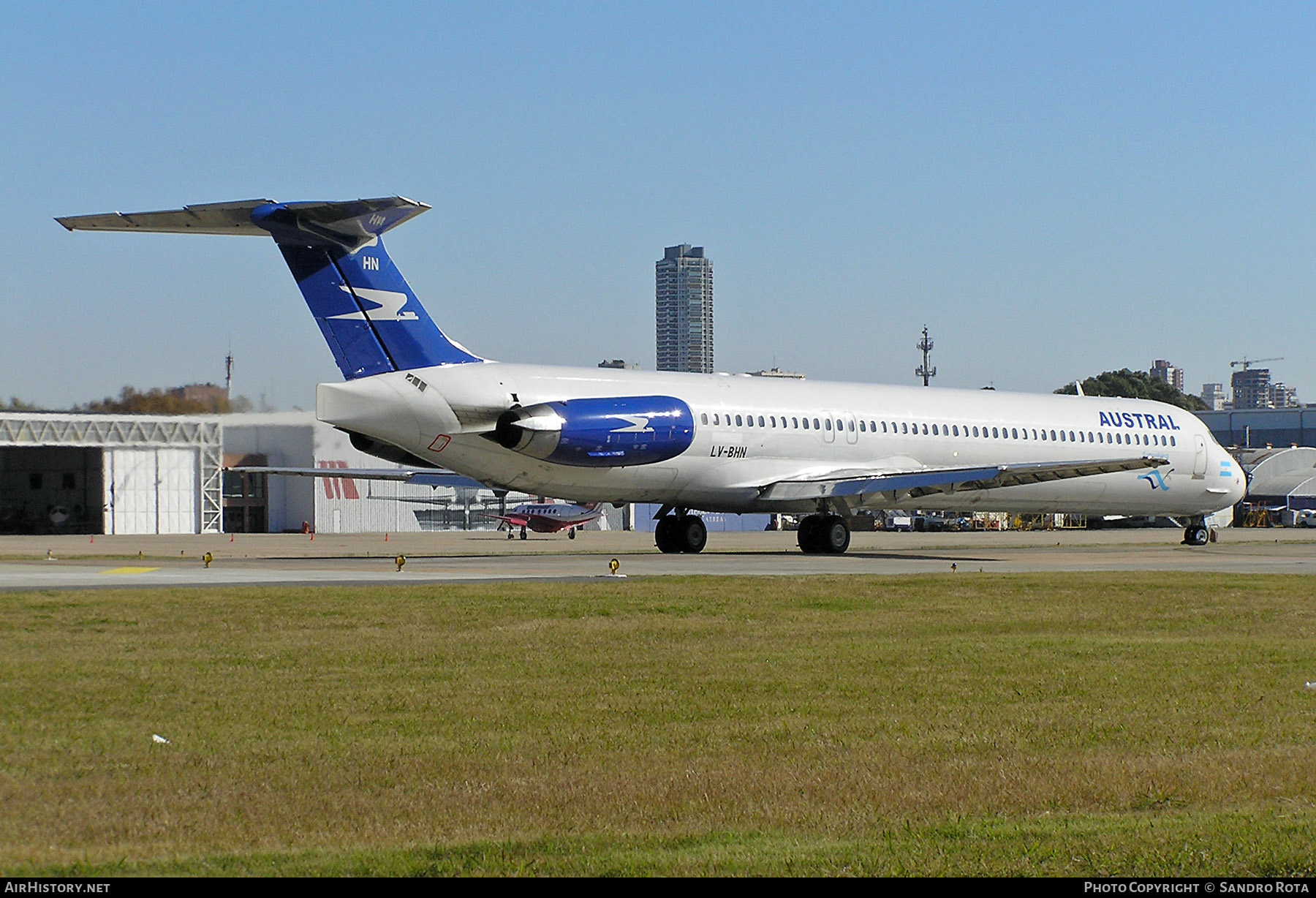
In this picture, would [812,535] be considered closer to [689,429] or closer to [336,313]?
[689,429]

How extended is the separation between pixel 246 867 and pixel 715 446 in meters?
27.9

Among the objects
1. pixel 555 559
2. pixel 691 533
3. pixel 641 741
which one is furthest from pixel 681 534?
pixel 641 741

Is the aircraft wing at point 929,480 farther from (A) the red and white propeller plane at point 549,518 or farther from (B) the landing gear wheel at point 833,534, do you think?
(A) the red and white propeller plane at point 549,518

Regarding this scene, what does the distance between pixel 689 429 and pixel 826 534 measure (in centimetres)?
491

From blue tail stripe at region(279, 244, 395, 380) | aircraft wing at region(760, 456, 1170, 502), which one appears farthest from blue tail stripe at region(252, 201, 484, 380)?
aircraft wing at region(760, 456, 1170, 502)

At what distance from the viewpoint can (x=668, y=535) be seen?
3716 centimetres

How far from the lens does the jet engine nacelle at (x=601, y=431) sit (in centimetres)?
3039

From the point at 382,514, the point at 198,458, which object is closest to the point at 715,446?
the point at 198,458

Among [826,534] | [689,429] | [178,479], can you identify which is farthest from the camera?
[178,479]

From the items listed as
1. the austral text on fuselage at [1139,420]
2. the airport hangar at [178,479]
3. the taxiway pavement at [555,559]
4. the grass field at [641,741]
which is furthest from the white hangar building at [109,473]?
the grass field at [641,741]

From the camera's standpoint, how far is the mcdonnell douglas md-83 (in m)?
28.7

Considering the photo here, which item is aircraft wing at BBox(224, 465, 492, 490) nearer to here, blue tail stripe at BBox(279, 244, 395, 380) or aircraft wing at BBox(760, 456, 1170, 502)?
blue tail stripe at BBox(279, 244, 395, 380)
